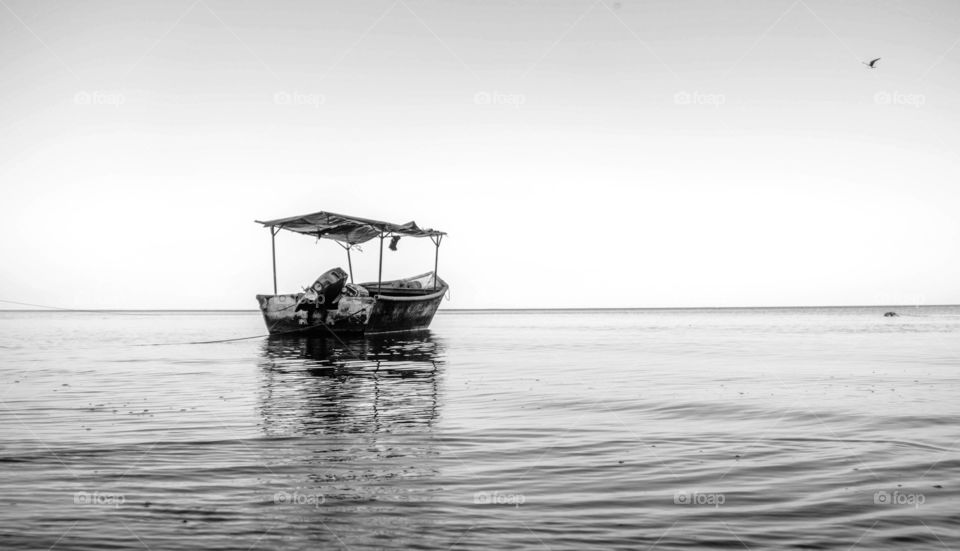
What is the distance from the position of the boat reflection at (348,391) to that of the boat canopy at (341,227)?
7.40m

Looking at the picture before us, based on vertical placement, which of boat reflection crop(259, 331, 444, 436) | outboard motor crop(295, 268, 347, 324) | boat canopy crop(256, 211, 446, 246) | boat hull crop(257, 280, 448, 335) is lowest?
boat reflection crop(259, 331, 444, 436)

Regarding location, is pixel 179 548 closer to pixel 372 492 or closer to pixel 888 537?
pixel 372 492

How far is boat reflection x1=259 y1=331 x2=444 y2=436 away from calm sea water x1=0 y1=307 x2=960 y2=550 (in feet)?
0.30

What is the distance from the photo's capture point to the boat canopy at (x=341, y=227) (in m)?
30.5

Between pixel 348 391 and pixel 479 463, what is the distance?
696 cm

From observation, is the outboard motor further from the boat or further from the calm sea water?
the calm sea water

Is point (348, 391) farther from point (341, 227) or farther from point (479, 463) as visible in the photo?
point (341, 227)

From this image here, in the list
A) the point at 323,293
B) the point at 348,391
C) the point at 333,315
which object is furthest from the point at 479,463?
the point at 333,315

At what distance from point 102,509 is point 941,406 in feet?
41.4

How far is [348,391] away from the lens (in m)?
13.5

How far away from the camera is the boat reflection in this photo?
954cm

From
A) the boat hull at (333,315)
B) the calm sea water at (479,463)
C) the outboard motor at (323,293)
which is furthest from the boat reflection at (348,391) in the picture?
the boat hull at (333,315)

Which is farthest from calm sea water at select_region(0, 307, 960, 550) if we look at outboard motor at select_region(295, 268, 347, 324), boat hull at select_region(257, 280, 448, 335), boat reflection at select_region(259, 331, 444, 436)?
boat hull at select_region(257, 280, 448, 335)

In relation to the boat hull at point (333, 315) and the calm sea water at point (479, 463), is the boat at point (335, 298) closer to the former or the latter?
the boat hull at point (333, 315)
